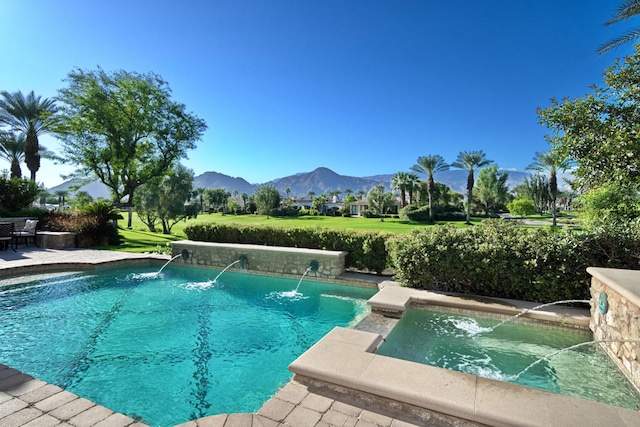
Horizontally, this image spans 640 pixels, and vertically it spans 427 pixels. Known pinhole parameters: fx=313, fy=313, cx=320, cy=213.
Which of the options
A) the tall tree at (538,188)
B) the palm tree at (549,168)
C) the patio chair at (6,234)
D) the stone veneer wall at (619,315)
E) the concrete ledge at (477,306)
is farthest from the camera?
the tall tree at (538,188)

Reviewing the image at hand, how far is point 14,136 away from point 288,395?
3943 centimetres

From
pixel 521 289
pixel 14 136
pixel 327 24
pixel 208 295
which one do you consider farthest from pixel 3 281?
pixel 14 136

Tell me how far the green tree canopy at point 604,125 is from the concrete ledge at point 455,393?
632 cm

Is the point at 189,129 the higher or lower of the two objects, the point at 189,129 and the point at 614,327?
the higher

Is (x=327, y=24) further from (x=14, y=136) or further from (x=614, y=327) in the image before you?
(x=14, y=136)

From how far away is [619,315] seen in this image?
12.8ft

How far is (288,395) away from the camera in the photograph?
294 cm

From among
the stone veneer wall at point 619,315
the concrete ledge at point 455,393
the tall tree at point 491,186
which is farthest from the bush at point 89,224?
the tall tree at point 491,186

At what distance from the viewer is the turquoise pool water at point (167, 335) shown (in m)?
3.57

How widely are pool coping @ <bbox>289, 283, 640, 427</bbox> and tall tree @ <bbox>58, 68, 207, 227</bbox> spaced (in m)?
22.5

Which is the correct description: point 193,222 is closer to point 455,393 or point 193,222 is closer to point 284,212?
point 455,393

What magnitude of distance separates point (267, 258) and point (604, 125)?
357 inches

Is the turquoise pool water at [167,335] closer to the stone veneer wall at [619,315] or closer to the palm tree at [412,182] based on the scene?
the stone veneer wall at [619,315]

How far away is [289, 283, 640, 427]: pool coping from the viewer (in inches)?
95.1
